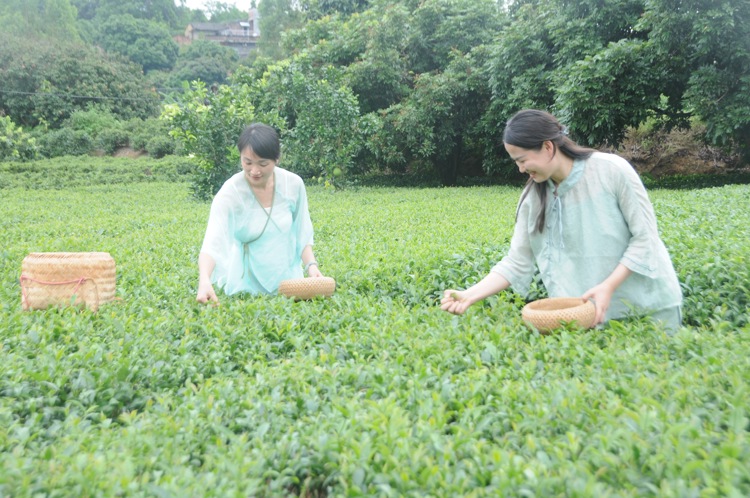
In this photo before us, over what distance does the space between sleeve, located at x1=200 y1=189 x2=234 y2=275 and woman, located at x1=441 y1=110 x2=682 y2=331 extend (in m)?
1.52

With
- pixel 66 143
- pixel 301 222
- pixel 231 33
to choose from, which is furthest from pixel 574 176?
pixel 231 33

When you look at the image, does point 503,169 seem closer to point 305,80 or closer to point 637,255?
point 305,80

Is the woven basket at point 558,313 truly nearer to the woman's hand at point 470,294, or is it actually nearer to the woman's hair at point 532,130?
the woman's hand at point 470,294

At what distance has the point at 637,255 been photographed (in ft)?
10.6

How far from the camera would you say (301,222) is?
187 inches

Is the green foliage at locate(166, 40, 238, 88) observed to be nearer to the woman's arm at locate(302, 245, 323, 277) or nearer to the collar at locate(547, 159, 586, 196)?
the woman's arm at locate(302, 245, 323, 277)

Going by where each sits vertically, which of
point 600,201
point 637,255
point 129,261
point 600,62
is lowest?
point 129,261

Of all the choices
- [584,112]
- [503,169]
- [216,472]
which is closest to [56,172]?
[503,169]

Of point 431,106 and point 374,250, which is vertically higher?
point 431,106

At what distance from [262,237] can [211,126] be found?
9617 mm

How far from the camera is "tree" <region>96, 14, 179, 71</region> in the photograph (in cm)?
5123

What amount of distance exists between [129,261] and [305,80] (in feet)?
33.4

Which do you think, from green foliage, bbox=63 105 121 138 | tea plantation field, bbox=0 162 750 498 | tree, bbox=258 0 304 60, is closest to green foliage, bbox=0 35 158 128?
green foliage, bbox=63 105 121 138

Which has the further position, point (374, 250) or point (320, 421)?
point (374, 250)
